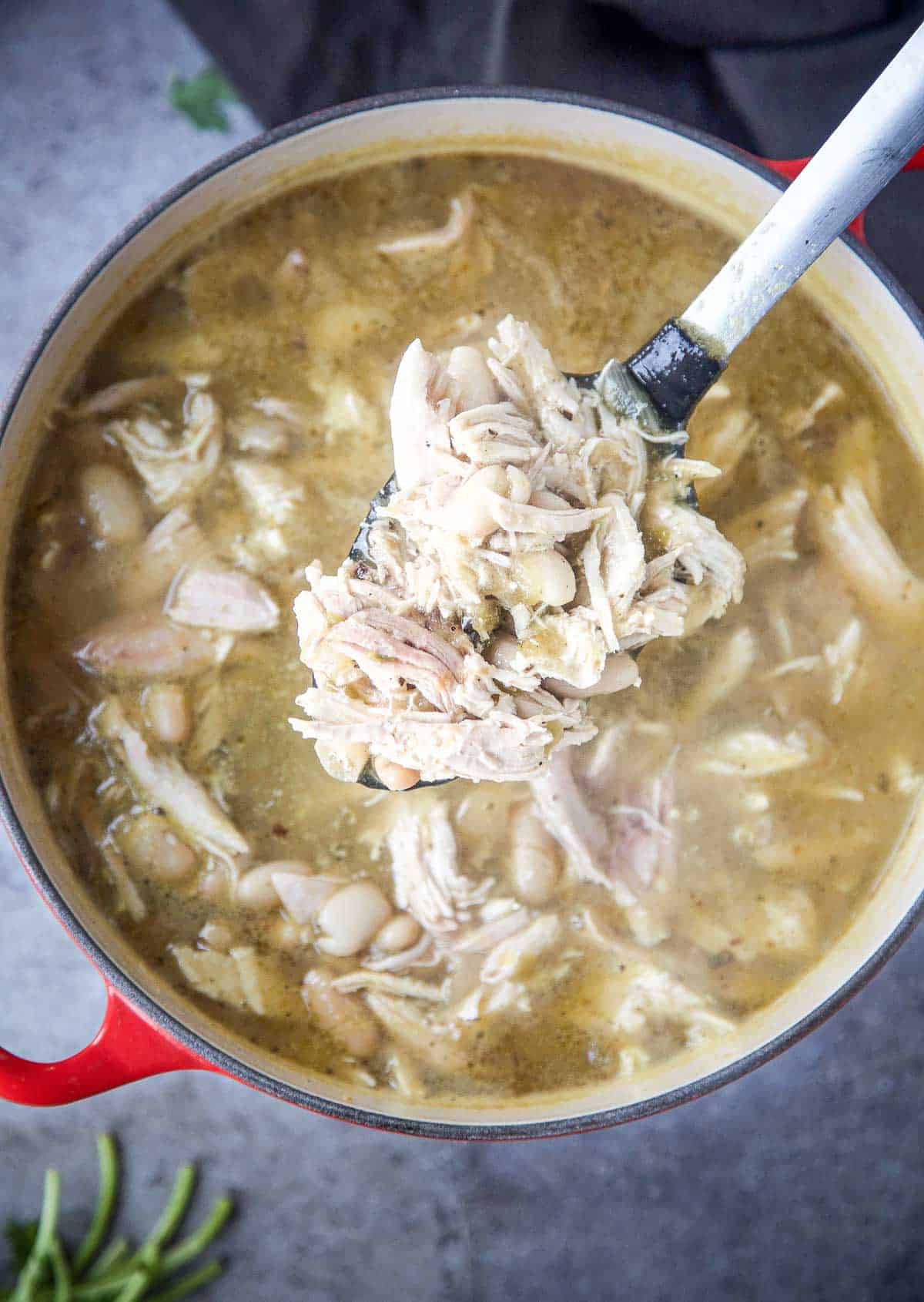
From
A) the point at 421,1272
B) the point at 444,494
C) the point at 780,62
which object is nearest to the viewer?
the point at 444,494

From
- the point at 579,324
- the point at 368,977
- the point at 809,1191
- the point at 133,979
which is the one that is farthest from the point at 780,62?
the point at 809,1191

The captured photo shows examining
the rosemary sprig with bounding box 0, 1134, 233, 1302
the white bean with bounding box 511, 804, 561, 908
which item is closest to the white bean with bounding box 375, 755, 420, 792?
the white bean with bounding box 511, 804, 561, 908

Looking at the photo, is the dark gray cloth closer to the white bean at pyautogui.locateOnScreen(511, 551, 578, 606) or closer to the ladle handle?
the ladle handle

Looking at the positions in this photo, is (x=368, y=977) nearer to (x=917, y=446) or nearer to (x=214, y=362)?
(x=214, y=362)

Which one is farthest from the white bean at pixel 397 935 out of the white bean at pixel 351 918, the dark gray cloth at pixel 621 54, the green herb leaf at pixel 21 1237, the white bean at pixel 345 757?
the dark gray cloth at pixel 621 54

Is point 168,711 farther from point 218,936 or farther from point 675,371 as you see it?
point 675,371

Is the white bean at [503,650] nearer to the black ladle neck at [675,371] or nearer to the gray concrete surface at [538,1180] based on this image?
the black ladle neck at [675,371]

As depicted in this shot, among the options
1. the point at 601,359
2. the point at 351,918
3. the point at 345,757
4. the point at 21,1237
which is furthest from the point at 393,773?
the point at 21,1237
